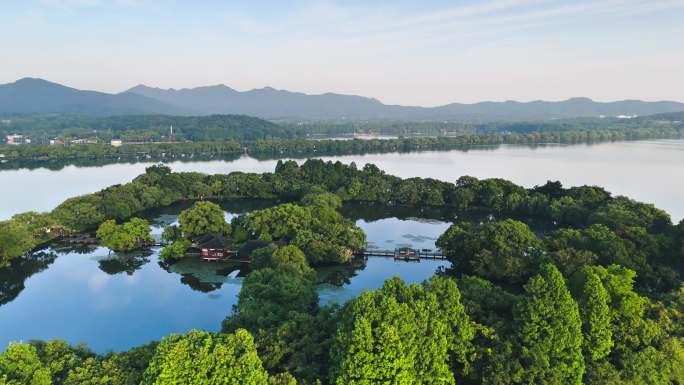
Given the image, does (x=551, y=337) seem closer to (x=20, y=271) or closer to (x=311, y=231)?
(x=311, y=231)

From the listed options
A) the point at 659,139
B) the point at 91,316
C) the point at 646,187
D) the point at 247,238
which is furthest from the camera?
the point at 659,139

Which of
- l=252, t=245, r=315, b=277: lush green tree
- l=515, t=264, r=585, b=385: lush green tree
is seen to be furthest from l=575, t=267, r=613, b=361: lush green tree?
l=252, t=245, r=315, b=277: lush green tree

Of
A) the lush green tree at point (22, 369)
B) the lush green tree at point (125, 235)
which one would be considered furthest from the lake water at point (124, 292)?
the lush green tree at point (22, 369)

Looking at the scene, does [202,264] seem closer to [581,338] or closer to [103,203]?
[103,203]

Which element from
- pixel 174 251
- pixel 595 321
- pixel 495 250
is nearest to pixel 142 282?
pixel 174 251

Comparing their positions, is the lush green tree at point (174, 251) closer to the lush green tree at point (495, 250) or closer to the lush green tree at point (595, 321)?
the lush green tree at point (495, 250)

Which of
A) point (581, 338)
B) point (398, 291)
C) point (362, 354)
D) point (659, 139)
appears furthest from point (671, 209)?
point (659, 139)
